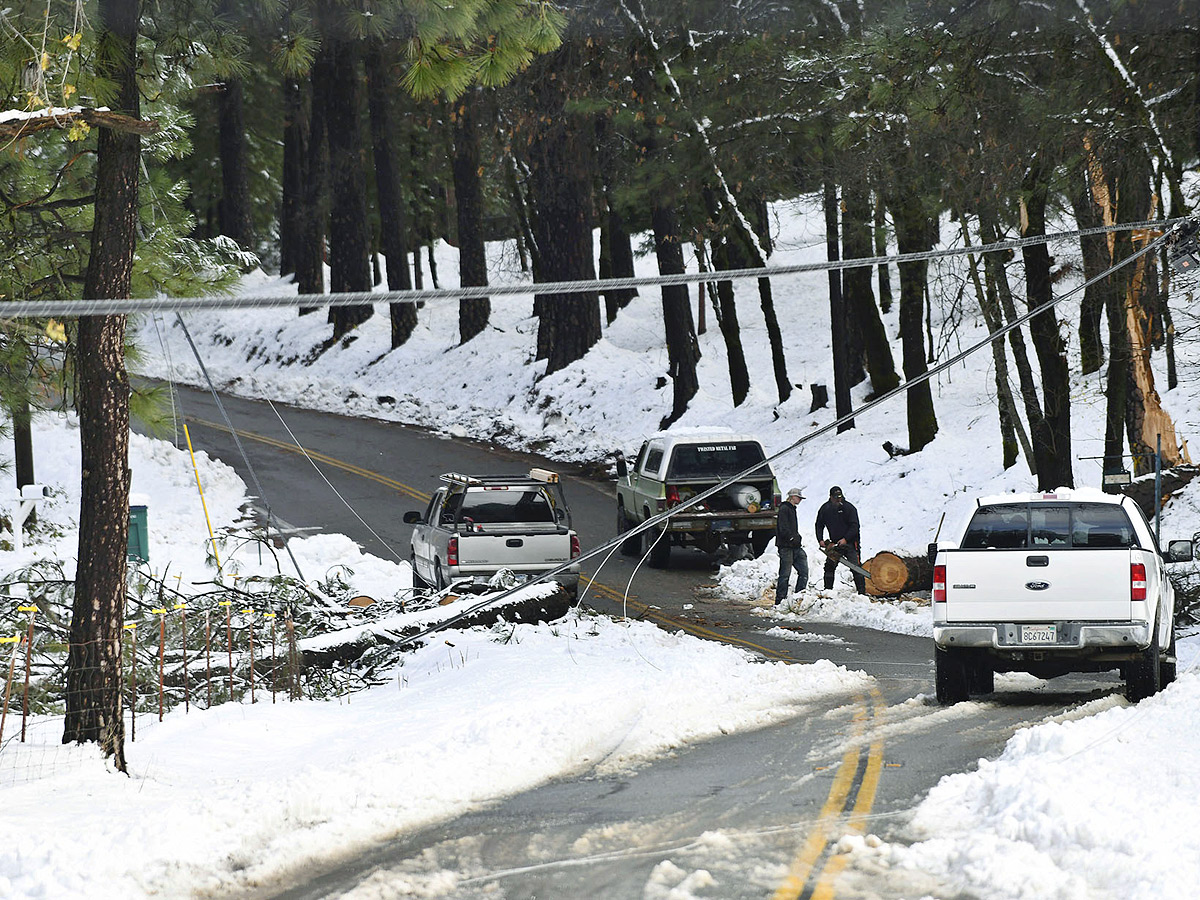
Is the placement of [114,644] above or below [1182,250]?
below

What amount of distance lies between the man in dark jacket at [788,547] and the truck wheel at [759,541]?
10.1 feet

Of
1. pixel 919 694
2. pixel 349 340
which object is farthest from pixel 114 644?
pixel 349 340

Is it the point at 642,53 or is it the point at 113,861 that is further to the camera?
the point at 642,53

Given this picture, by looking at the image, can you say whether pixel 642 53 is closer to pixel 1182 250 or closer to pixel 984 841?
pixel 1182 250

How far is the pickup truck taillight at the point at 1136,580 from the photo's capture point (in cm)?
1108

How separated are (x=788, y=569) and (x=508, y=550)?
13.5ft

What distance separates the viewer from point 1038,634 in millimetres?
11188

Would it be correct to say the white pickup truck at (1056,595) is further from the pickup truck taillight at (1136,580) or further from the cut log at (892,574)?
the cut log at (892,574)

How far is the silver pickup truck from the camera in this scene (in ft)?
59.3

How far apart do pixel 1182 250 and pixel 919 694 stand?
5628 millimetres

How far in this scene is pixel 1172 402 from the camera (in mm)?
26844

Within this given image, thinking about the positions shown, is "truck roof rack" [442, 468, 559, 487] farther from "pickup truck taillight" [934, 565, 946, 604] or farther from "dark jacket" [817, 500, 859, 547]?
"pickup truck taillight" [934, 565, 946, 604]

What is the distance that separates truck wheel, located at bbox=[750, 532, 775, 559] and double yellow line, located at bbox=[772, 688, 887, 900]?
38.9ft

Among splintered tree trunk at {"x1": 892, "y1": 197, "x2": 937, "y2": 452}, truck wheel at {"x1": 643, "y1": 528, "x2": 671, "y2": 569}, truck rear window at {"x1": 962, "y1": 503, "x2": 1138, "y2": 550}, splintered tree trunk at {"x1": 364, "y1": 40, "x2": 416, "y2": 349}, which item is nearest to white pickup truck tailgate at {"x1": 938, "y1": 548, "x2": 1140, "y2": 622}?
truck rear window at {"x1": 962, "y1": 503, "x2": 1138, "y2": 550}
